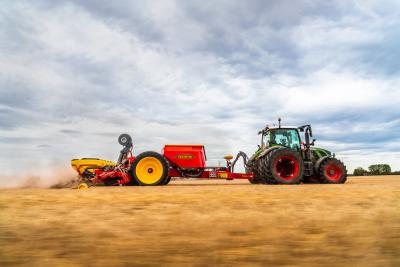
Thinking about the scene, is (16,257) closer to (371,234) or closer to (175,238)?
(175,238)

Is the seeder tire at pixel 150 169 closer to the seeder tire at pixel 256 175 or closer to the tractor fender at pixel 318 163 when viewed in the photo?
the seeder tire at pixel 256 175

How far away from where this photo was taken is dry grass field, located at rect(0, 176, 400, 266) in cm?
316

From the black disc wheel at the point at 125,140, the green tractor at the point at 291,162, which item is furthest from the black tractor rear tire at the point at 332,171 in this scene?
the black disc wheel at the point at 125,140

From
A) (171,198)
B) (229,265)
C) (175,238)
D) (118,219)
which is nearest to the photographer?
(229,265)

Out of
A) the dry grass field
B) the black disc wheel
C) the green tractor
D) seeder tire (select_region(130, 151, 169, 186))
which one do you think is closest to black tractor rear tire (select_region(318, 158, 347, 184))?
the green tractor

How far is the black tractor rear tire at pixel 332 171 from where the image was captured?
14.4m

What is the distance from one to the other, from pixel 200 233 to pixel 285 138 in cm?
1207

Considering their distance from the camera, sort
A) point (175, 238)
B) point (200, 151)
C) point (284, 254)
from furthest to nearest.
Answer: point (200, 151), point (175, 238), point (284, 254)

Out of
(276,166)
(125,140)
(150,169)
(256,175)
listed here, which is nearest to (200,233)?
(150,169)

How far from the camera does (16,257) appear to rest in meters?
3.16

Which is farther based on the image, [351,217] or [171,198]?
[171,198]

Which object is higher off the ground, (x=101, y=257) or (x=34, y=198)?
(x=34, y=198)

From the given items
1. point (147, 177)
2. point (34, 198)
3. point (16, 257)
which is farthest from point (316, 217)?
point (147, 177)

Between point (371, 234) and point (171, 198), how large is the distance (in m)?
2.99
